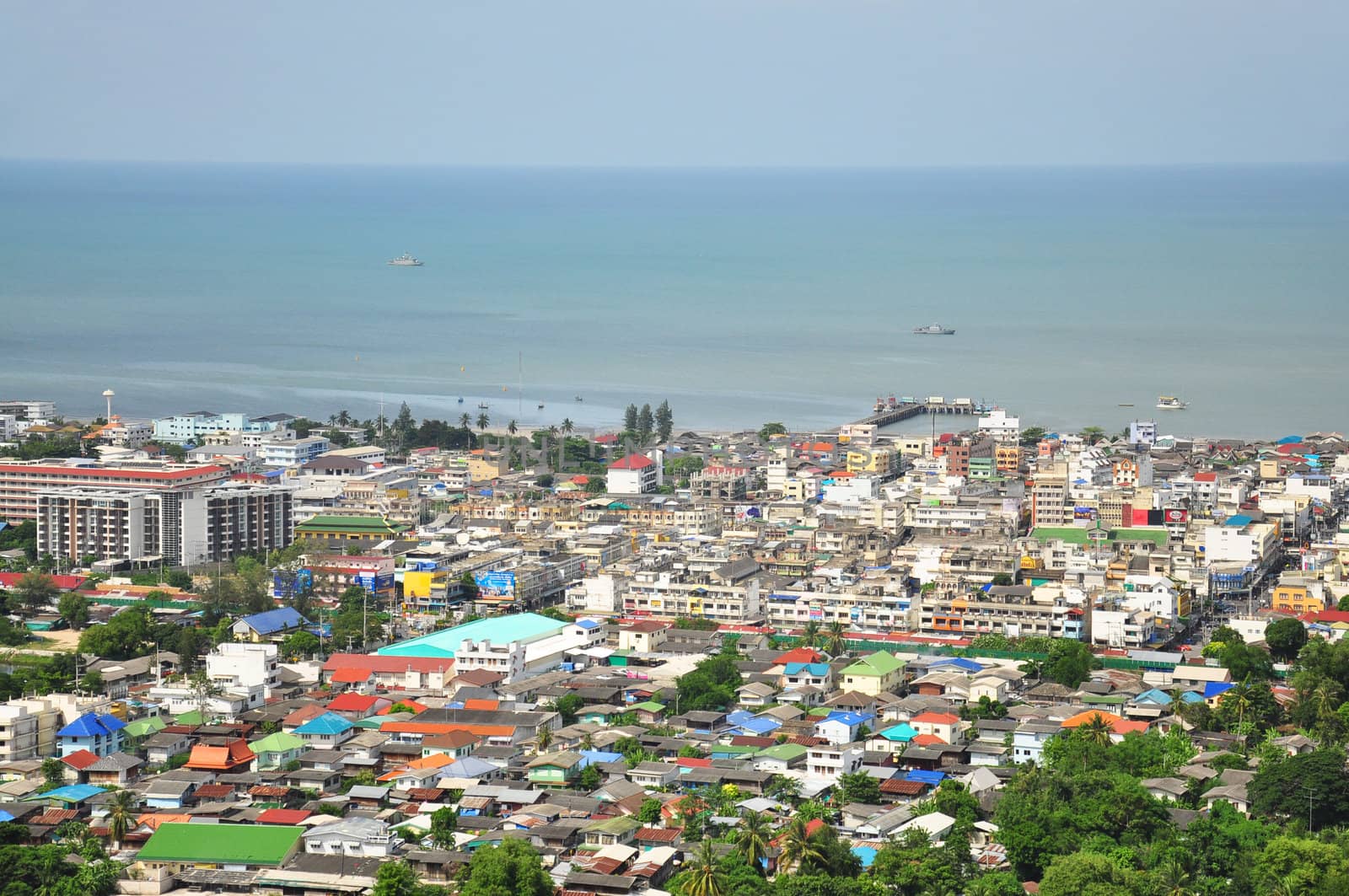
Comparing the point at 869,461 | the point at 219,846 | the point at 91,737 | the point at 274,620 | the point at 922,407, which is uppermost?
the point at 922,407

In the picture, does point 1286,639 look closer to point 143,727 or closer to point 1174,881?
point 1174,881

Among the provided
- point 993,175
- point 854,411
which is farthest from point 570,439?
point 993,175

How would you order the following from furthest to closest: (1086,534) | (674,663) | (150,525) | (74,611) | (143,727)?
(150,525) → (1086,534) → (74,611) → (674,663) → (143,727)

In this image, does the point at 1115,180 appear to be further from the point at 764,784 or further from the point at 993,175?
the point at 764,784

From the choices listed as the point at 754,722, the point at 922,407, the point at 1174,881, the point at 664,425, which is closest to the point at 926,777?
the point at 754,722

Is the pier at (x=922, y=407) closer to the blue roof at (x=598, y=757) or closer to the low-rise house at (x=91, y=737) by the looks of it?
the blue roof at (x=598, y=757)
